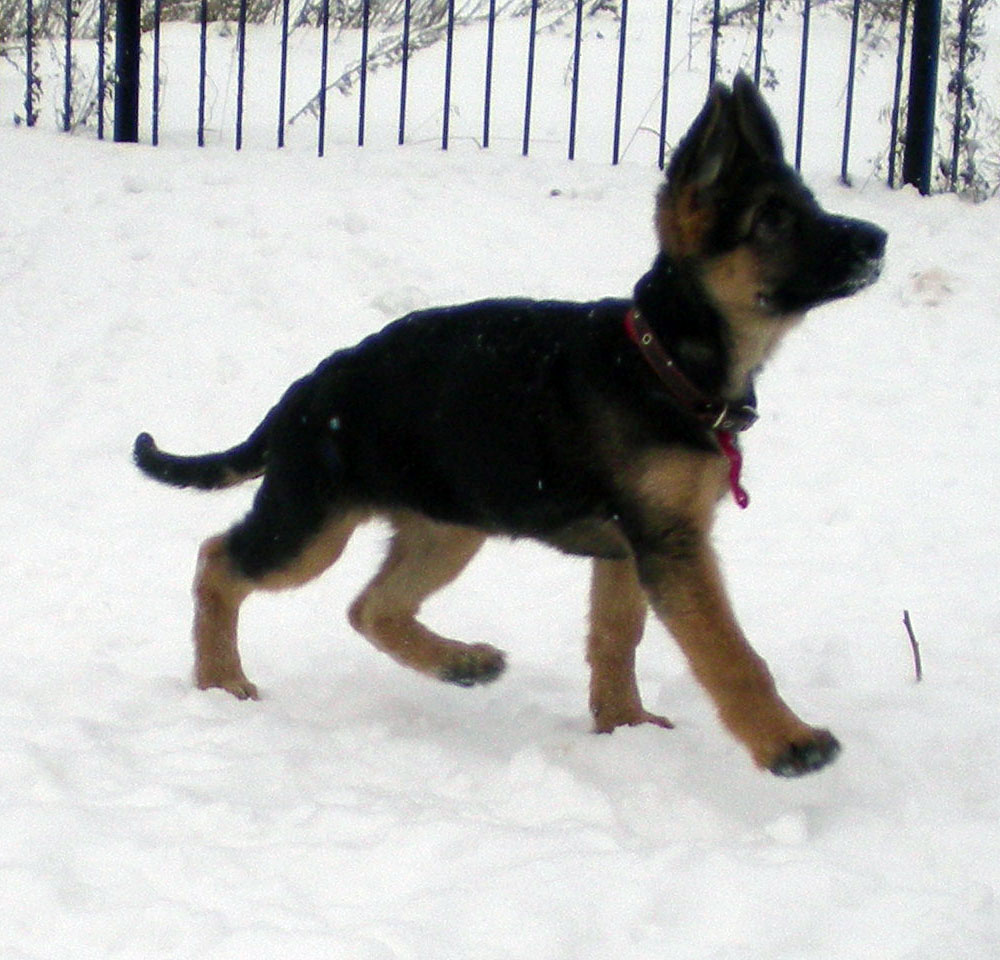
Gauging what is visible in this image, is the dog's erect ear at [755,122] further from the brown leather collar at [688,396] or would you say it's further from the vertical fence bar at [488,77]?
the vertical fence bar at [488,77]

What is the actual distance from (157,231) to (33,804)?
14.9 ft

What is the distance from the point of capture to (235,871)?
2.78 metres

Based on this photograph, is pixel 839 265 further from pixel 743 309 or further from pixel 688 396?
pixel 688 396

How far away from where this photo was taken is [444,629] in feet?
15.7

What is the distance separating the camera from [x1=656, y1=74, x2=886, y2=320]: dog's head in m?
3.28

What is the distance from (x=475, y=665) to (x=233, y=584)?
0.73 metres

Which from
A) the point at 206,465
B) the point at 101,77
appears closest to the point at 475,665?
the point at 206,465

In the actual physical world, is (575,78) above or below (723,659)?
above

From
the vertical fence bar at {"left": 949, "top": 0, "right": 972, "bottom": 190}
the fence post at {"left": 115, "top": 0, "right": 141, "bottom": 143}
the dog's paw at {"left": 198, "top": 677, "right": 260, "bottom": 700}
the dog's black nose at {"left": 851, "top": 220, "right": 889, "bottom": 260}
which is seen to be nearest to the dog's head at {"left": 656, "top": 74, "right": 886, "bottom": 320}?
the dog's black nose at {"left": 851, "top": 220, "right": 889, "bottom": 260}

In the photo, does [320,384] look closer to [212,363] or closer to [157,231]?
[212,363]

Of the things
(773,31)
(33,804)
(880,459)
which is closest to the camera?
(33,804)

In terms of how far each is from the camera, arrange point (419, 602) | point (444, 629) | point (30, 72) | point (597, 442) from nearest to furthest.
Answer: point (597, 442) < point (419, 602) < point (444, 629) < point (30, 72)

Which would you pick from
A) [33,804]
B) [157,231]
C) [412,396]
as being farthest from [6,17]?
[33,804]

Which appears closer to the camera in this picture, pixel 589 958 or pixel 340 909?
pixel 589 958
